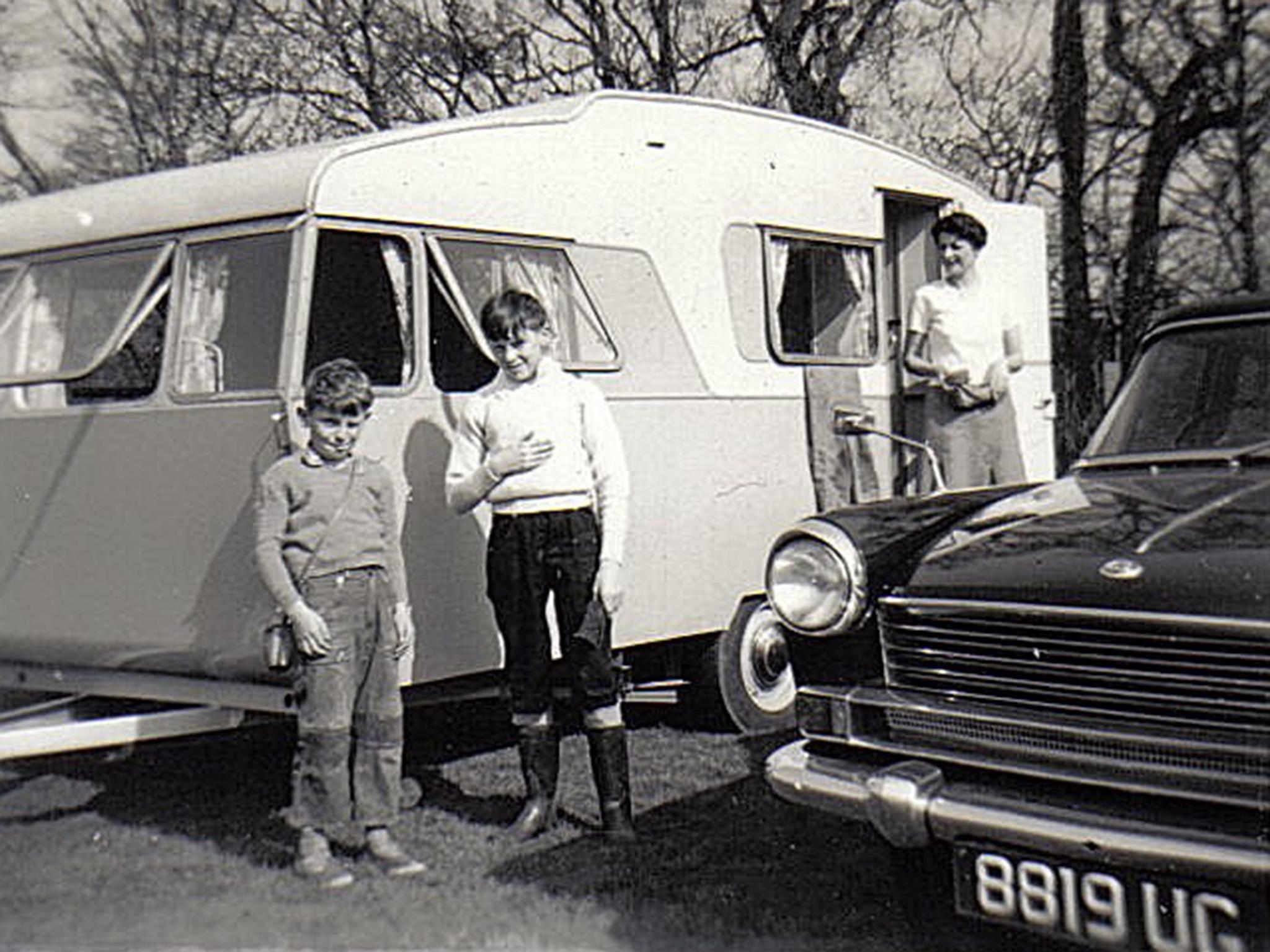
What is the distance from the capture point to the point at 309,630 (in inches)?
172

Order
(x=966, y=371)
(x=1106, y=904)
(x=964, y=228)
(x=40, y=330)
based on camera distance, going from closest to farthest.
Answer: (x=1106, y=904)
(x=40, y=330)
(x=964, y=228)
(x=966, y=371)

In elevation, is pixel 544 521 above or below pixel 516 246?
below

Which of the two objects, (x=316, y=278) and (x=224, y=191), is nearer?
(x=316, y=278)

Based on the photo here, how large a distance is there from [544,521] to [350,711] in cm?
80

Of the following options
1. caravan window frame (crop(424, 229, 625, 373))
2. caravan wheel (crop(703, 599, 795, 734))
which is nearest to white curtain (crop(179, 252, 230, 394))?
caravan window frame (crop(424, 229, 625, 373))

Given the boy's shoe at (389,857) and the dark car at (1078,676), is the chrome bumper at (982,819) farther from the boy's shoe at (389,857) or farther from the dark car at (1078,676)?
the boy's shoe at (389,857)

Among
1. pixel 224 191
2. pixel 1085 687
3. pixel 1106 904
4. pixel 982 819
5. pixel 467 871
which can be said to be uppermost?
pixel 224 191

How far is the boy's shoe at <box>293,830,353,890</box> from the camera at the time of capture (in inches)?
174

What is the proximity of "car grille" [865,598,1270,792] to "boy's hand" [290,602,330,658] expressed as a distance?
1611 millimetres

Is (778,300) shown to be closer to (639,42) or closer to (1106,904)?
(1106,904)

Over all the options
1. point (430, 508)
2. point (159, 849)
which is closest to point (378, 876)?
point (159, 849)

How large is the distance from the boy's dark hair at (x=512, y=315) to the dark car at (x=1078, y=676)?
1.12 m

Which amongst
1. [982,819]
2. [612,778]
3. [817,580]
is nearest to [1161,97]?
[612,778]

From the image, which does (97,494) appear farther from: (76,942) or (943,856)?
(943,856)
